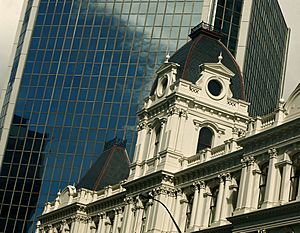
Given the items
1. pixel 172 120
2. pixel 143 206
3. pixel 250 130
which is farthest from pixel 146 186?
pixel 250 130

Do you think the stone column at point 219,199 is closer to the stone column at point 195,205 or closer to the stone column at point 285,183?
the stone column at point 195,205

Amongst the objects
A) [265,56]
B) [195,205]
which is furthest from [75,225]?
[265,56]

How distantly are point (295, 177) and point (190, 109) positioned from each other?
17905 millimetres

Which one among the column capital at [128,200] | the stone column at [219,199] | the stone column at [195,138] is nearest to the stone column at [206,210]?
the stone column at [219,199]

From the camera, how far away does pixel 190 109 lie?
6256cm

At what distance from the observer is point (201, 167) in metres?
55.9

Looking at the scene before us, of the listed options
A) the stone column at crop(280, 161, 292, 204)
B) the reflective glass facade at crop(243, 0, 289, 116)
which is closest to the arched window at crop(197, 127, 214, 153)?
the stone column at crop(280, 161, 292, 204)

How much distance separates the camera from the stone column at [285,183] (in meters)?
45.6

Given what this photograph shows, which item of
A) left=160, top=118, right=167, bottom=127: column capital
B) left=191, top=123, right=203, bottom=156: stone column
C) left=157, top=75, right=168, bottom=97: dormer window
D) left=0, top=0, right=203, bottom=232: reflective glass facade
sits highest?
left=0, top=0, right=203, bottom=232: reflective glass facade

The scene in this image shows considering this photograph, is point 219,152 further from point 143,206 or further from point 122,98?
Result: point 122,98

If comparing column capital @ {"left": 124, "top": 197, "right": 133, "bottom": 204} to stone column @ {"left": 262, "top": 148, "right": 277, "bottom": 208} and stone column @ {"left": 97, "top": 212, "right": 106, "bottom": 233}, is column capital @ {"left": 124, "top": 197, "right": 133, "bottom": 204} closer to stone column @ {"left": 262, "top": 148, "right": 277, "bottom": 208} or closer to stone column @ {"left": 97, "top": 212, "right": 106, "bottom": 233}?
stone column @ {"left": 97, "top": 212, "right": 106, "bottom": 233}

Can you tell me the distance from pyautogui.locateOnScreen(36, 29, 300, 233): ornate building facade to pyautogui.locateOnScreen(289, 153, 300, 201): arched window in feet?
0.20

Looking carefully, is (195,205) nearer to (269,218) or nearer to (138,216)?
(138,216)

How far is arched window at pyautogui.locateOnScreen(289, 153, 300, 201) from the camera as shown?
45469mm
